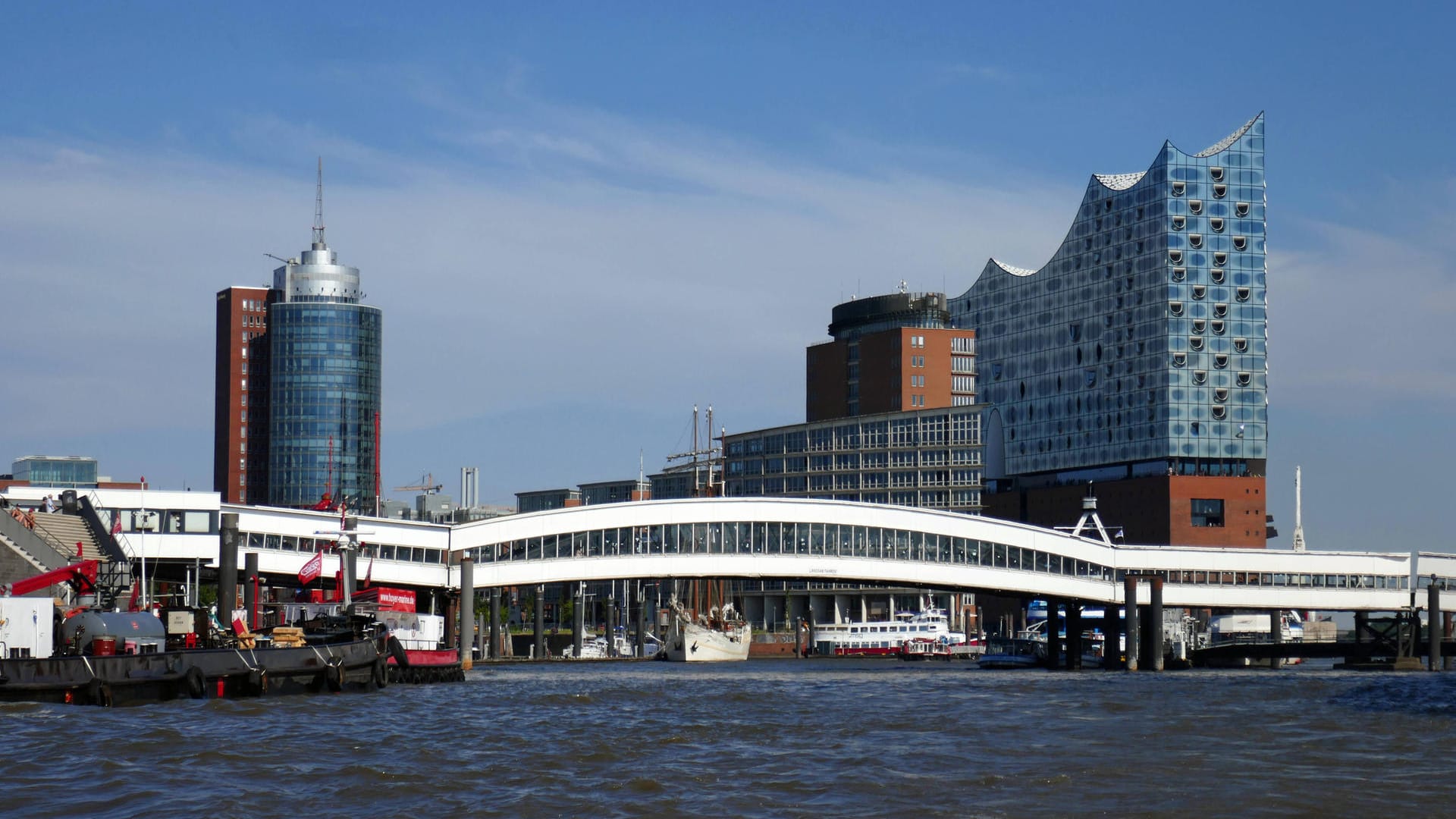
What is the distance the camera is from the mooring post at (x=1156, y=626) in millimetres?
104125

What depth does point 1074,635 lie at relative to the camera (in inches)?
4380

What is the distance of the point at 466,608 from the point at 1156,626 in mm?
40898

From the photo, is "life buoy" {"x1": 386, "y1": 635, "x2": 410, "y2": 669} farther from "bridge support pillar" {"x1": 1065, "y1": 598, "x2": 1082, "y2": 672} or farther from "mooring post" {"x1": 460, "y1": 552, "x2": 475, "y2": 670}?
"bridge support pillar" {"x1": 1065, "y1": 598, "x2": 1082, "y2": 672}

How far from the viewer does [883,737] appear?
46.1 m


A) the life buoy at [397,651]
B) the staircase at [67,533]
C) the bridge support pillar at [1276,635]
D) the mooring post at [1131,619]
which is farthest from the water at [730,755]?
the bridge support pillar at [1276,635]

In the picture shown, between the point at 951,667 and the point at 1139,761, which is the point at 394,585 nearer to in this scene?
the point at 951,667

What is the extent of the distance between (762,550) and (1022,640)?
36.6m

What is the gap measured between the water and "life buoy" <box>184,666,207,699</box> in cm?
134

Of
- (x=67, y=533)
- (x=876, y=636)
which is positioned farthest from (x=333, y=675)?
(x=876, y=636)

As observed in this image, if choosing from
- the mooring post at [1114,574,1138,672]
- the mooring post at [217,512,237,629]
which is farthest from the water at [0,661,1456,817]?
the mooring post at [1114,574,1138,672]

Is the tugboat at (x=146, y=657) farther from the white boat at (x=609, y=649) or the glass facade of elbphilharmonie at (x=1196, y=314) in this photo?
the glass facade of elbphilharmonie at (x=1196, y=314)

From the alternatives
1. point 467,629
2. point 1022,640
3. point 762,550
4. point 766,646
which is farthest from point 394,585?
point 766,646

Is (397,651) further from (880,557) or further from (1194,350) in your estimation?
(1194,350)

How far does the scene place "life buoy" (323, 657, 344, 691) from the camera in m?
59.7
